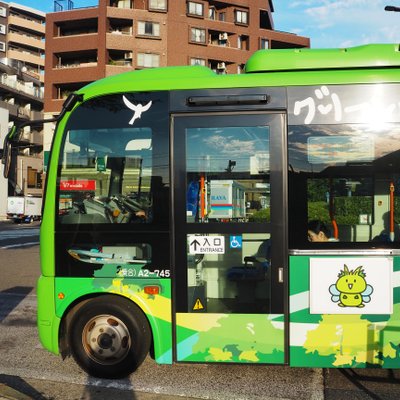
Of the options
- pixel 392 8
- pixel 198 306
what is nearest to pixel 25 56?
pixel 392 8

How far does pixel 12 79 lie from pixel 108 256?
181ft

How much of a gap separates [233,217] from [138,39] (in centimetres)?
4000

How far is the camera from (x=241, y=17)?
147 ft

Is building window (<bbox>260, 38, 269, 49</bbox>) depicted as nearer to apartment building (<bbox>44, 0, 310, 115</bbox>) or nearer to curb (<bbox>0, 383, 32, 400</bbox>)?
apartment building (<bbox>44, 0, 310, 115</bbox>)

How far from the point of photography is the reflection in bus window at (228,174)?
4.11 meters

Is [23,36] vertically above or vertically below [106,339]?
above

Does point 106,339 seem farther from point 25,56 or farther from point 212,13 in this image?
point 25,56

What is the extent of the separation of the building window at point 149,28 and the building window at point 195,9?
3.84 meters

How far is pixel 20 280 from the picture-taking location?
34.7ft

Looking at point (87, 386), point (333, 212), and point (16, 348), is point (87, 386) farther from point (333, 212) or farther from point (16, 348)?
point (333, 212)

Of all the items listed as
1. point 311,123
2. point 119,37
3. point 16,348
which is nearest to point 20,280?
point 16,348

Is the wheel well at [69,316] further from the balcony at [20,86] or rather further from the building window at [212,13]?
the balcony at [20,86]

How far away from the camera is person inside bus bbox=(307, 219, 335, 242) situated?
406cm

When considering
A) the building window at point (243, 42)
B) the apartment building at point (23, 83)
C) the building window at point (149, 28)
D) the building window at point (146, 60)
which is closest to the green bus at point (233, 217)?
the apartment building at point (23, 83)
